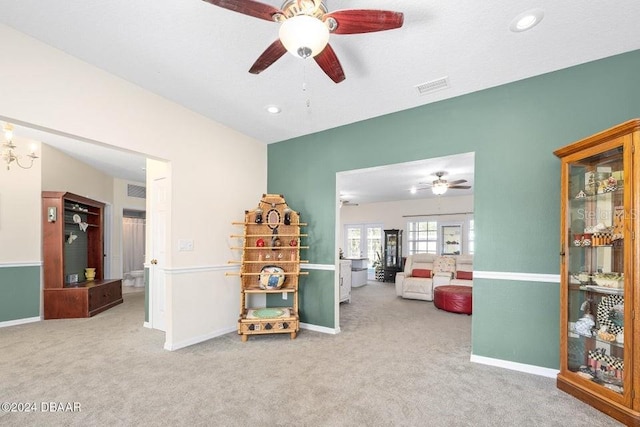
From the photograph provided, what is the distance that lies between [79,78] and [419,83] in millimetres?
3137

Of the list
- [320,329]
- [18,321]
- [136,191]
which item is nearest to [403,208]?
[320,329]

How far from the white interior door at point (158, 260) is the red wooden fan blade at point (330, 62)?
2.96m

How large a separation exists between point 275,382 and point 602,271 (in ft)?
9.29

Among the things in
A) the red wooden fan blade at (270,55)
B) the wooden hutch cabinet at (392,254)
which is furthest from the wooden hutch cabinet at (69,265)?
the wooden hutch cabinet at (392,254)

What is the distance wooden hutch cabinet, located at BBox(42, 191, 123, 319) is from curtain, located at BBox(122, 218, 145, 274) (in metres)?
1.97

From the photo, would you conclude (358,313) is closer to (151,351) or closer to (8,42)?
(151,351)

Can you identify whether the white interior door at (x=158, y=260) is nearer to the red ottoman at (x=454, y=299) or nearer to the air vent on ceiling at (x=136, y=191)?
the air vent on ceiling at (x=136, y=191)

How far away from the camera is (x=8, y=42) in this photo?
2.20m

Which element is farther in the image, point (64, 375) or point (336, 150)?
point (336, 150)

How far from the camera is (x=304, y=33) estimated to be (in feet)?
5.08

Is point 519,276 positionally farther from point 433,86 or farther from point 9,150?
point 9,150

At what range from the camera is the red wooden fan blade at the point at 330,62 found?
196 cm

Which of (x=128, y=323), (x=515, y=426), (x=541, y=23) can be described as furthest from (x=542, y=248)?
(x=128, y=323)

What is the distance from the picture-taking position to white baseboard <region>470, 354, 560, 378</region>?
265 centimetres
